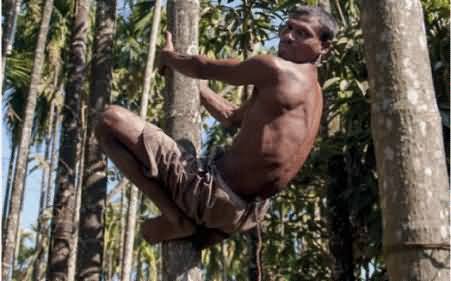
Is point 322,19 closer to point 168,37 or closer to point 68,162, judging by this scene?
point 168,37

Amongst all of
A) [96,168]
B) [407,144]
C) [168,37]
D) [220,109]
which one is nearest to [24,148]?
[96,168]

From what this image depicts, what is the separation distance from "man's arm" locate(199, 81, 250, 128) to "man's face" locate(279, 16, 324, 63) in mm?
400

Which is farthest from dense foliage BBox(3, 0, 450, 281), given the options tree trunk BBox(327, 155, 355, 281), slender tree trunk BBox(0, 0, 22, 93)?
slender tree trunk BBox(0, 0, 22, 93)

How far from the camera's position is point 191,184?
293 centimetres

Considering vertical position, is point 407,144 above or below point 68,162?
below

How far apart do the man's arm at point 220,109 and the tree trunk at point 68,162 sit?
143 inches

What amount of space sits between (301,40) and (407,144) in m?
0.60

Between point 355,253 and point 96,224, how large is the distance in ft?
8.13

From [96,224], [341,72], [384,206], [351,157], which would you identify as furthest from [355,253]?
[384,206]

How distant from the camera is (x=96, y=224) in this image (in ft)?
21.3

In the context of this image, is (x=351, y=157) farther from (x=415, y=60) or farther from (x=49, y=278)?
(x=415, y=60)

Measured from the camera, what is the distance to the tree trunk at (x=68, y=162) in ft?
21.9

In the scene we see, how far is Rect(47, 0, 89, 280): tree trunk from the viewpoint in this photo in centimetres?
668

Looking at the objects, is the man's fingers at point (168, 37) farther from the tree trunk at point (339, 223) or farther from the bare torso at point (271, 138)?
the tree trunk at point (339, 223)
